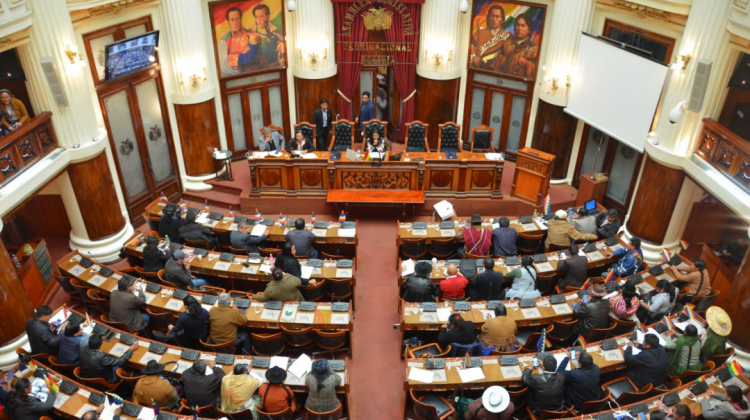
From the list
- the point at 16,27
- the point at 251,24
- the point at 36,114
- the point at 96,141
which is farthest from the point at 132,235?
the point at 251,24

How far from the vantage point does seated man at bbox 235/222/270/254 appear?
36.1 feet

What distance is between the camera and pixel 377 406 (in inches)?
349

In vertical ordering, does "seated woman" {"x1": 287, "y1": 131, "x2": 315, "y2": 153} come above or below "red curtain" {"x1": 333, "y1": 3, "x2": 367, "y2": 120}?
below

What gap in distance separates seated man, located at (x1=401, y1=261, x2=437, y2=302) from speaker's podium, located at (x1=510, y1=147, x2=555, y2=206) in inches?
192

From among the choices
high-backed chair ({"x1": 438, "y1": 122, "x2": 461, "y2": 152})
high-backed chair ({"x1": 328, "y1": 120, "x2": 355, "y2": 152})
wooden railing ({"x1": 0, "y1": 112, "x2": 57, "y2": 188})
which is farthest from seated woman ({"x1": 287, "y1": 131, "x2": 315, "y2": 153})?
wooden railing ({"x1": 0, "y1": 112, "x2": 57, "y2": 188})

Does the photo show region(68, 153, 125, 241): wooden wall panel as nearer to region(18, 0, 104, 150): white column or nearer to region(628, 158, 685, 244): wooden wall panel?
region(18, 0, 104, 150): white column

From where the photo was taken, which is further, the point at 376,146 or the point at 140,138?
the point at 376,146

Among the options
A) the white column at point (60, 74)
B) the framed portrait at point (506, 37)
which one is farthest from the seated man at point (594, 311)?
the white column at point (60, 74)

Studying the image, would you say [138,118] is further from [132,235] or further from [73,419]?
[73,419]

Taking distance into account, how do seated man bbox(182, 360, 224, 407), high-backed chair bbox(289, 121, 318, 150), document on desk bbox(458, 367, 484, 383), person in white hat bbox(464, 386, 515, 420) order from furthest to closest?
1. high-backed chair bbox(289, 121, 318, 150)
2. document on desk bbox(458, 367, 484, 383)
3. seated man bbox(182, 360, 224, 407)
4. person in white hat bbox(464, 386, 515, 420)

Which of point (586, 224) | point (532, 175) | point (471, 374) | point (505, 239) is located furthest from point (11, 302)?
point (532, 175)

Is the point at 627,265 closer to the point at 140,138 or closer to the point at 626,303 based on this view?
the point at 626,303

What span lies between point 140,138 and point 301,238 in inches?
194

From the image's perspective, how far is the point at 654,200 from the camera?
36.9ft
